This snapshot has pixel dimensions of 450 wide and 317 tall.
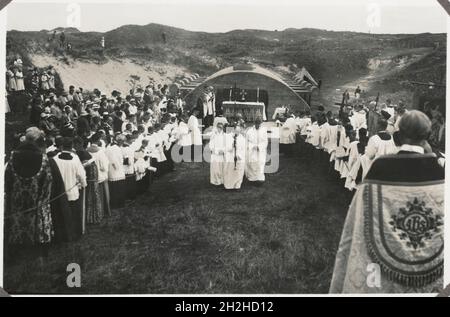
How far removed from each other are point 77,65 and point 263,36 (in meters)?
2.84

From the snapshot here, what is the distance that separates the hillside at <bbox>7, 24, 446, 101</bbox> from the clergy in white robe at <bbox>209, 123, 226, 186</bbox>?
108 cm

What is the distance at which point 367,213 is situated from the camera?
4746mm

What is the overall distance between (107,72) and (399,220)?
470 cm

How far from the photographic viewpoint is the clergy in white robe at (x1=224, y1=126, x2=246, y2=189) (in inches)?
298

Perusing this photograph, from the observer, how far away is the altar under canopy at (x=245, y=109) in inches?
314

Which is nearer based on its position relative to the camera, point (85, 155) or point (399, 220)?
point (399, 220)

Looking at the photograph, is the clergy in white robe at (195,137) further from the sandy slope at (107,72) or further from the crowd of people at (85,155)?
the sandy slope at (107,72)

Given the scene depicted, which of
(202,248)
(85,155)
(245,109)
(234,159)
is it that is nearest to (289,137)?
(245,109)

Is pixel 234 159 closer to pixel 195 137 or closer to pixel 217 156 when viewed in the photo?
pixel 217 156

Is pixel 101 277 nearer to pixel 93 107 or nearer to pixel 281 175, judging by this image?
pixel 93 107

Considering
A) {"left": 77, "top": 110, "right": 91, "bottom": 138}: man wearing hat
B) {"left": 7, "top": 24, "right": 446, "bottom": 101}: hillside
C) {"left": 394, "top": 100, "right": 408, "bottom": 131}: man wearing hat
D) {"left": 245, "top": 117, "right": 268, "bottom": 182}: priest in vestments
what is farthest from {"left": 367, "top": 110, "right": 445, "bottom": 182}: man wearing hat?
{"left": 77, "top": 110, "right": 91, "bottom": 138}: man wearing hat

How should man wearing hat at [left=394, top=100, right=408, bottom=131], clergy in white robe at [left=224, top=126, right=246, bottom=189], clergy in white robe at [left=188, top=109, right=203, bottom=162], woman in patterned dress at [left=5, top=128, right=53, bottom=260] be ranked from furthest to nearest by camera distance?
clergy in white robe at [left=188, top=109, right=203, bottom=162]
clergy in white robe at [left=224, top=126, right=246, bottom=189]
man wearing hat at [left=394, top=100, right=408, bottom=131]
woman in patterned dress at [left=5, top=128, right=53, bottom=260]

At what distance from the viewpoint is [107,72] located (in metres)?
7.27

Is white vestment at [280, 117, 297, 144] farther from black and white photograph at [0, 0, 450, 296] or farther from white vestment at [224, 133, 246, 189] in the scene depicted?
white vestment at [224, 133, 246, 189]
